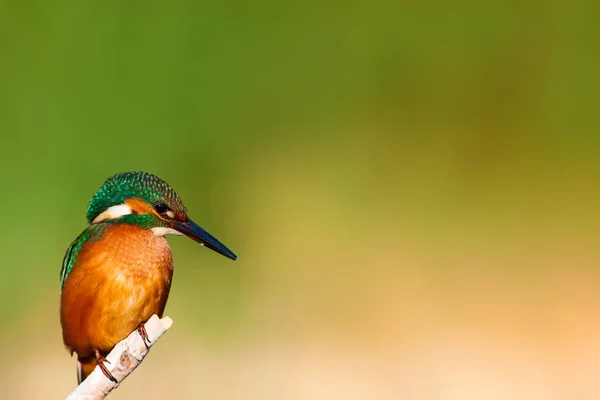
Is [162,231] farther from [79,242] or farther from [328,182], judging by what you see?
[328,182]

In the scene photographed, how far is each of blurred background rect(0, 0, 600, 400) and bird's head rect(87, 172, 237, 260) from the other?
1.74 metres

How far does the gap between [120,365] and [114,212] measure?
0.84 ft

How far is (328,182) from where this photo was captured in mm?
3291

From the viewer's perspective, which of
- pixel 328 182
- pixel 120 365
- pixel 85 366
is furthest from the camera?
pixel 328 182

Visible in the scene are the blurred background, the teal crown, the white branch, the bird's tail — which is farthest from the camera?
the blurred background

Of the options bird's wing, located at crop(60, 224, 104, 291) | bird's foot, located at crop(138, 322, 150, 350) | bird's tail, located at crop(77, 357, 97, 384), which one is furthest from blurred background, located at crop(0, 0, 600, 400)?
bird's foot, located at crop(138, 322, 150, 350)

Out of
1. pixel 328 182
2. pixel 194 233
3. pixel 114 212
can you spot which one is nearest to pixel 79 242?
pixel 114 212

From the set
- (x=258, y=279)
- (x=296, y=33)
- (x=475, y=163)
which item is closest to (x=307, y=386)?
(x=258, y=279)

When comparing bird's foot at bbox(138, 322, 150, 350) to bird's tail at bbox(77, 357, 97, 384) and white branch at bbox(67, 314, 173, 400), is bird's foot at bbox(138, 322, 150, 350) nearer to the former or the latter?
white branch at bbox(67, 314, 173, 400)

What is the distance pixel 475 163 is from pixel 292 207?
765 millimetres

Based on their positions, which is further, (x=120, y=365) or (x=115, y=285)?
(x=115, y=285)

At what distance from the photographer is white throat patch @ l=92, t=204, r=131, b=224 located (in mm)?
1146

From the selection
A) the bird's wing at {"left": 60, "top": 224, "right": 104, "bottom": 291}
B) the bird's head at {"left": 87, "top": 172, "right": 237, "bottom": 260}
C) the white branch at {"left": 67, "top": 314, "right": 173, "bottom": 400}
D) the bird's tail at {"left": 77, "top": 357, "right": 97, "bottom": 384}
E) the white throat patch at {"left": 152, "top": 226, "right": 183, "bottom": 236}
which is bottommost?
the bird's tail at {"left": 77, "top": 357, "right": 97, "bottom": 384}

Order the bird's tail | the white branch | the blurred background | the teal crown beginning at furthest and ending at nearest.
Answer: the blurred background
the bird's tail
the teal crown
the white branch
